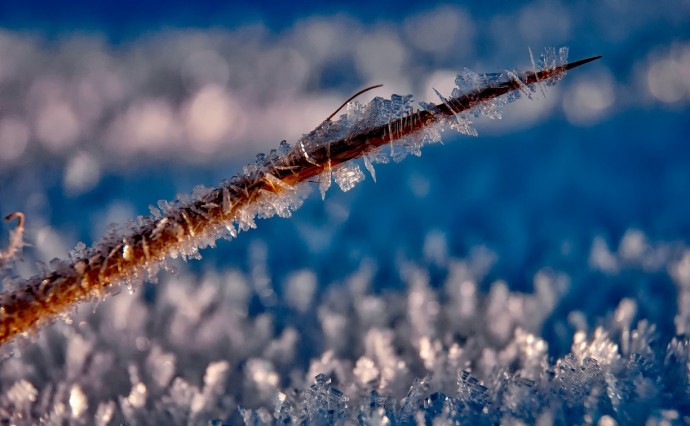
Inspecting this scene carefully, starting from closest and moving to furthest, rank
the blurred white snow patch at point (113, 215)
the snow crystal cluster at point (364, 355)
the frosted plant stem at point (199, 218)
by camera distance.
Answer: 1. the frosted plant stem at point (199, 218)
2. the snow crystal cluster at point (364, 355)
3. the blurred white snow patch at point (113, 215)

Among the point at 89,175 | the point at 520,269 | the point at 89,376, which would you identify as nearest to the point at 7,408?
the point at 89,376

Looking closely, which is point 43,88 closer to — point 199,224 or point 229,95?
point 229,95

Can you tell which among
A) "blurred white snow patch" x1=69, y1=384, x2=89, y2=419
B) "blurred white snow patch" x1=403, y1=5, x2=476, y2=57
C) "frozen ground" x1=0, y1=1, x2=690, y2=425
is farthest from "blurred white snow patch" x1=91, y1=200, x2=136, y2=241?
"blurred white snow patch" x1=403, y1=5, x2=476, y2=57

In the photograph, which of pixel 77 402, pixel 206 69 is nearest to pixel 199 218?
pixel 77 402

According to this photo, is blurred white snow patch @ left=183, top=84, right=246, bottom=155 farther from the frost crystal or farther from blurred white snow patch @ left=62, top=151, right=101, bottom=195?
the frost crystal

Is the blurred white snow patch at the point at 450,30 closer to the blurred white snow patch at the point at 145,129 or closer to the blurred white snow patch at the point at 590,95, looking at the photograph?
the blurred white snow patch at the point at 590,95

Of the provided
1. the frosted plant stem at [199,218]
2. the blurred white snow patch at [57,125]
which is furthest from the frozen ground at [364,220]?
the frosted plant stem at [199,218]
